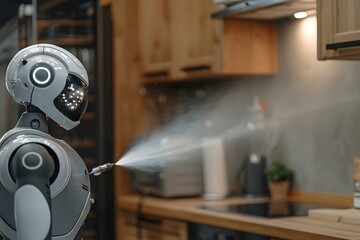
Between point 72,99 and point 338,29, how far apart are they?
1.10m

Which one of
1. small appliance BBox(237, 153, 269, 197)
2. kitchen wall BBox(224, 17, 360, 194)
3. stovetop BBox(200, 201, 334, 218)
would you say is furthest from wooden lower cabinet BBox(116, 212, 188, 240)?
kitchen wall BBox(224, 17, 360, 194)

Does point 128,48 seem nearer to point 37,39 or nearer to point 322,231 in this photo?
point 37,39

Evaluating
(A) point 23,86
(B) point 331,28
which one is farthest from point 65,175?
(B) point 331,28

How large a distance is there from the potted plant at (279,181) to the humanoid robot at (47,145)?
1704 mm

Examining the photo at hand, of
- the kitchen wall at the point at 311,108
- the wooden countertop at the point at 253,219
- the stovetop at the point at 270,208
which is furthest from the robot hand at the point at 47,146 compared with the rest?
the kitchen wall at the point at 311,108

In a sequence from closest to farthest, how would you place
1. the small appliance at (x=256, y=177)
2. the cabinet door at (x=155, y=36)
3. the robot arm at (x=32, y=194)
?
the robot arm at (x=32, y=194) < the small appliance at (x=256, y=177) < the cabinet door at (x=155, y=36)

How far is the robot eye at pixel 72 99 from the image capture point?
6.22ft

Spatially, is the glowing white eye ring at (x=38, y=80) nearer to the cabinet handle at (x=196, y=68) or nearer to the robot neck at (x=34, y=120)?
the robot neck at (x=34, y=120)

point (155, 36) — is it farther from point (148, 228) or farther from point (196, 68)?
point (148, 228)

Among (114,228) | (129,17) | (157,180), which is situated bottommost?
(114,228)

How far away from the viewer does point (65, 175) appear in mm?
1879

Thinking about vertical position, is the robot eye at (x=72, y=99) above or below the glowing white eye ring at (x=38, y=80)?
below

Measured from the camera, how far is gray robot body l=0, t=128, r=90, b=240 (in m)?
1.85

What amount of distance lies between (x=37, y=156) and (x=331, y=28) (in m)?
1.26
